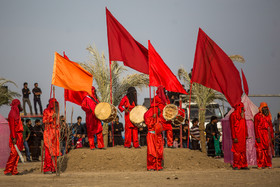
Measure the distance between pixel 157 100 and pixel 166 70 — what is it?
114 cm

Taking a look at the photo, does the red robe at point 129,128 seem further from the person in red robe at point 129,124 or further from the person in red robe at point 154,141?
the person in red robe at point 154,141

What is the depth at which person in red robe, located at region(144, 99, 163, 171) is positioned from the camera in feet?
43.8

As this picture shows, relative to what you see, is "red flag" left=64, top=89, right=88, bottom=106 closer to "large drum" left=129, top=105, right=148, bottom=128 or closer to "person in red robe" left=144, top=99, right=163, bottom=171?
"large drum" left=129, top=105, right=148, bottom=128

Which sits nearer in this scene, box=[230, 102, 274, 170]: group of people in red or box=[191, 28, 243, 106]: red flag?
box=[230, 102, 274, 170]: group of people in red

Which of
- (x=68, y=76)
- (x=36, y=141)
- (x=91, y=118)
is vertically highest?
(x=68, y=76)

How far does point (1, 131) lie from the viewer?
16.5 metres

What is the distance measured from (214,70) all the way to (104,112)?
373 cm

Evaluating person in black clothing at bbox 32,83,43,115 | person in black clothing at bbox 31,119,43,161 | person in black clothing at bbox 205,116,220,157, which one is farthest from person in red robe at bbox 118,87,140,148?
person in black clothing at bbox 32,83,43,115

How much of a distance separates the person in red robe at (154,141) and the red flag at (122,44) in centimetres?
280

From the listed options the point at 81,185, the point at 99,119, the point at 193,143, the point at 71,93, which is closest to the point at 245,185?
the point at 81,185

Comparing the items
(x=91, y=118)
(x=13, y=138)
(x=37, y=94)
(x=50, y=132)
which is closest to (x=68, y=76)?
(x=50, y=132)

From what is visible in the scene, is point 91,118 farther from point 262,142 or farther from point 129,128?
point 262,142

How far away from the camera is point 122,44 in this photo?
1586 cm

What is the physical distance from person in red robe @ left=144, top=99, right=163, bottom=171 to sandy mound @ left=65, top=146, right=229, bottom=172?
741 mm
